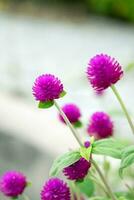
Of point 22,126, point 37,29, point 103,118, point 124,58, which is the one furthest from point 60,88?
point 37,29

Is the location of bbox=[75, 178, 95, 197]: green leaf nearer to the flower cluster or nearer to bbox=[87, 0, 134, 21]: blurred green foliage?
the flower cluster

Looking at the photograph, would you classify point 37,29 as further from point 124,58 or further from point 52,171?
point 52,171

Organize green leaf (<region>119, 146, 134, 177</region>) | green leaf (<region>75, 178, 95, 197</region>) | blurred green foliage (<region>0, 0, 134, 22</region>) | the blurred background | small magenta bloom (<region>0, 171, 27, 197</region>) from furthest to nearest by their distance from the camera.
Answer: blurred green foliage (<region>0, 0, 134, 22</region>)
the blurred background
green leaf (<region>75, 178, 95, 197</region>)
small magenta bloom (<region>0, 171, 27, 197</region>)
green leaf (<region>119, 146, 134, 177</region>)

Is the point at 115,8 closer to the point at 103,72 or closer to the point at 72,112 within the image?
the point at 72,112

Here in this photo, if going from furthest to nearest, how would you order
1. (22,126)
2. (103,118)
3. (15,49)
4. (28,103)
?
1. (15,49)
2. (28,103)
3. (22,126)
4. (103,118)

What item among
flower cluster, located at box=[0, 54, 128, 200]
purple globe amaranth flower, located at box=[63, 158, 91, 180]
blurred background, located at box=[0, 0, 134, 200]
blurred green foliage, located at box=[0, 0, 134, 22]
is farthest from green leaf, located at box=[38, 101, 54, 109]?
blurred green foliage, located at box=[0, 0, 134, 22]

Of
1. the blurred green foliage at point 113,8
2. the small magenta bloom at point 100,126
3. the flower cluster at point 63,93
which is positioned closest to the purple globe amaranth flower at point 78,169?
the flower cluster at point 63,93

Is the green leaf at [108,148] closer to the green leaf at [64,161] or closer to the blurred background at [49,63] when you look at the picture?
the green leaf at [64,161]
